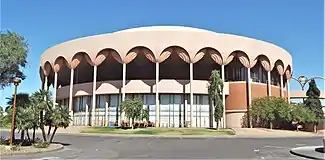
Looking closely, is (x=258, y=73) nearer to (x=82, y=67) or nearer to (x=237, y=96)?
(x=237, y=96)

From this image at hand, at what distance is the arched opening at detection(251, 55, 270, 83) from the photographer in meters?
58.0

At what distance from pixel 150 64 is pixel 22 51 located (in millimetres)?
39181

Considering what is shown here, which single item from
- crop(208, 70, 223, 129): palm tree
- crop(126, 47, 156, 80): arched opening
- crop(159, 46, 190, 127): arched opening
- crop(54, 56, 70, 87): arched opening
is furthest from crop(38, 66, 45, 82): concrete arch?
crop(208, 70, 223, 129): palm tree

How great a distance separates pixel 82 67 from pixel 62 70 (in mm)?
4215

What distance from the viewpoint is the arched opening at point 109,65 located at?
54625mm

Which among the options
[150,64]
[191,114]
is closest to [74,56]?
[150,64]

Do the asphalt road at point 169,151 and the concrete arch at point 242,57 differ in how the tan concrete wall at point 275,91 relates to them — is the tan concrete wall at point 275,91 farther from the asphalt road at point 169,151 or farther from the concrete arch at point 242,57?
the asphalt road at point 169,151

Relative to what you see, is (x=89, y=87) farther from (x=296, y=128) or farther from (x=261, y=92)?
(x=296, y=128)

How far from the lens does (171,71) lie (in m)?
61.4

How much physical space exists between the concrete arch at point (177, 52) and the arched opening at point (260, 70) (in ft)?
42.9

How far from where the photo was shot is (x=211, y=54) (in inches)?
2142

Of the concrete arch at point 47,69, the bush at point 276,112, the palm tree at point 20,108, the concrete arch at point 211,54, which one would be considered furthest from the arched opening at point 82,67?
the palm tree at point 20,108

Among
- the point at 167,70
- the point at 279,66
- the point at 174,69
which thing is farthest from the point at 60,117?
the point at 279,66

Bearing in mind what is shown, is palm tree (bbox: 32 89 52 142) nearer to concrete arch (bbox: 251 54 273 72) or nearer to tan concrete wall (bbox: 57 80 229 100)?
tan concrete wall (bbox: 57 80 229 100)
